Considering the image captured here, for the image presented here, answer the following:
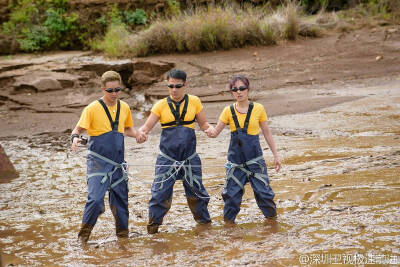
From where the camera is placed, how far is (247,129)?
5.52 meters

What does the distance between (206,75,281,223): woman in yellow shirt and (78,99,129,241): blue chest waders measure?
0.94 m

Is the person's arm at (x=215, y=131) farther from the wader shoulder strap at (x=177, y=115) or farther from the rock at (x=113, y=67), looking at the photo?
the rock at (x=113, y=67)

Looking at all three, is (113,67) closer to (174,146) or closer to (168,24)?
(168,24)

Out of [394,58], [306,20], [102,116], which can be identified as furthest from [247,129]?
[306,20]

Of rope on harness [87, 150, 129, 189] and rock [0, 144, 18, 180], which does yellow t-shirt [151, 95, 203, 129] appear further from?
rock [0, 144, 18, 180]

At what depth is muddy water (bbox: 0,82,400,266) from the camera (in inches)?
186

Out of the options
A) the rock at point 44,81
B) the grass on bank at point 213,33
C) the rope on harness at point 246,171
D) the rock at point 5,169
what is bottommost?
the rock at point 5,169

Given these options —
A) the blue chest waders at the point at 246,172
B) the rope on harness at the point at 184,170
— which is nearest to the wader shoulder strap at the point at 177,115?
the rope on harness at the point at 184,170

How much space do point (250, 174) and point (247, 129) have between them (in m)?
0.45

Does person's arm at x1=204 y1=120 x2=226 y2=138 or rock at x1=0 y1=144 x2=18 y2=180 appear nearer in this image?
person's arm at x1=204 y1=120 x2=226 y2=138

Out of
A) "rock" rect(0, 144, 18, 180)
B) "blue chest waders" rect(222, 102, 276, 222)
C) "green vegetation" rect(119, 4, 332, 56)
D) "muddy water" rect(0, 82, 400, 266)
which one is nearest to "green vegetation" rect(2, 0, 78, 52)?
"green vegetation" rect(119, 4, 332, 56)

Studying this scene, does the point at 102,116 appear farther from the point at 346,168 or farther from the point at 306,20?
the point at 306,20

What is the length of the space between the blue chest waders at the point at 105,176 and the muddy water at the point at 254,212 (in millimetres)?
290

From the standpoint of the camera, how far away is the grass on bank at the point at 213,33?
15445 mm
